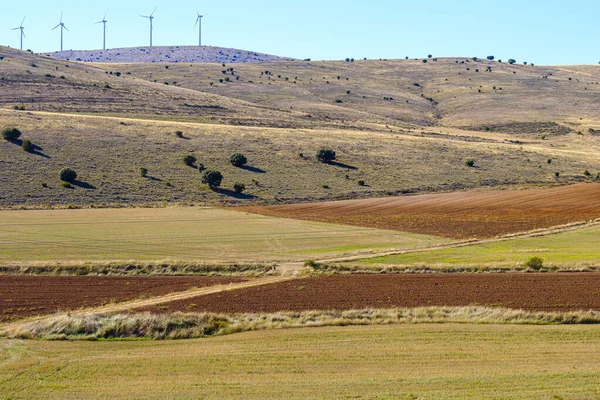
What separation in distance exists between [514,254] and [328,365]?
90.9 feet

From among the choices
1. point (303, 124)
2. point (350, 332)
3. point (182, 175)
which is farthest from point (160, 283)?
point (303, 124)

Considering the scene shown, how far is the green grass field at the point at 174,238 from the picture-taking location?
48406mm

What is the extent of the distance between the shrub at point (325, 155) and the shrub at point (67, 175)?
31914 mm

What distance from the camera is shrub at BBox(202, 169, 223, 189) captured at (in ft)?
271

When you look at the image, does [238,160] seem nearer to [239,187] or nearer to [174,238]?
[239,187]

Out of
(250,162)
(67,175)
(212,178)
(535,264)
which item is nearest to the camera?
(535,264)

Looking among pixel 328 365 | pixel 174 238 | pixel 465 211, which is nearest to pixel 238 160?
pixel 465 211

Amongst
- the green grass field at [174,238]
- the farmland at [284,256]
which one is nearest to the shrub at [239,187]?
the farmland at [284,256]

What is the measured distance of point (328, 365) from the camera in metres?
24.4

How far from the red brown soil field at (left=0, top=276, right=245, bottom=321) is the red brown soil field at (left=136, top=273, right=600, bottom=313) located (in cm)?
364

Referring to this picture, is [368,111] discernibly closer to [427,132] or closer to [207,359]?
[427,132]

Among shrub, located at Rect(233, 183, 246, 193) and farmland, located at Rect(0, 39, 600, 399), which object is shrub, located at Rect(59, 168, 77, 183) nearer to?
farmland, located at Rect(0, 39, 600, 399)

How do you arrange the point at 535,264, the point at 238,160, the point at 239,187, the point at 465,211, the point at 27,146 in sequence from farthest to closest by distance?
the point at 238,160 < the point at 27,146 < the point at 239,187 < the point at 465,211 < the point at 535,264

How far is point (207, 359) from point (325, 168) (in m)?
71.0
